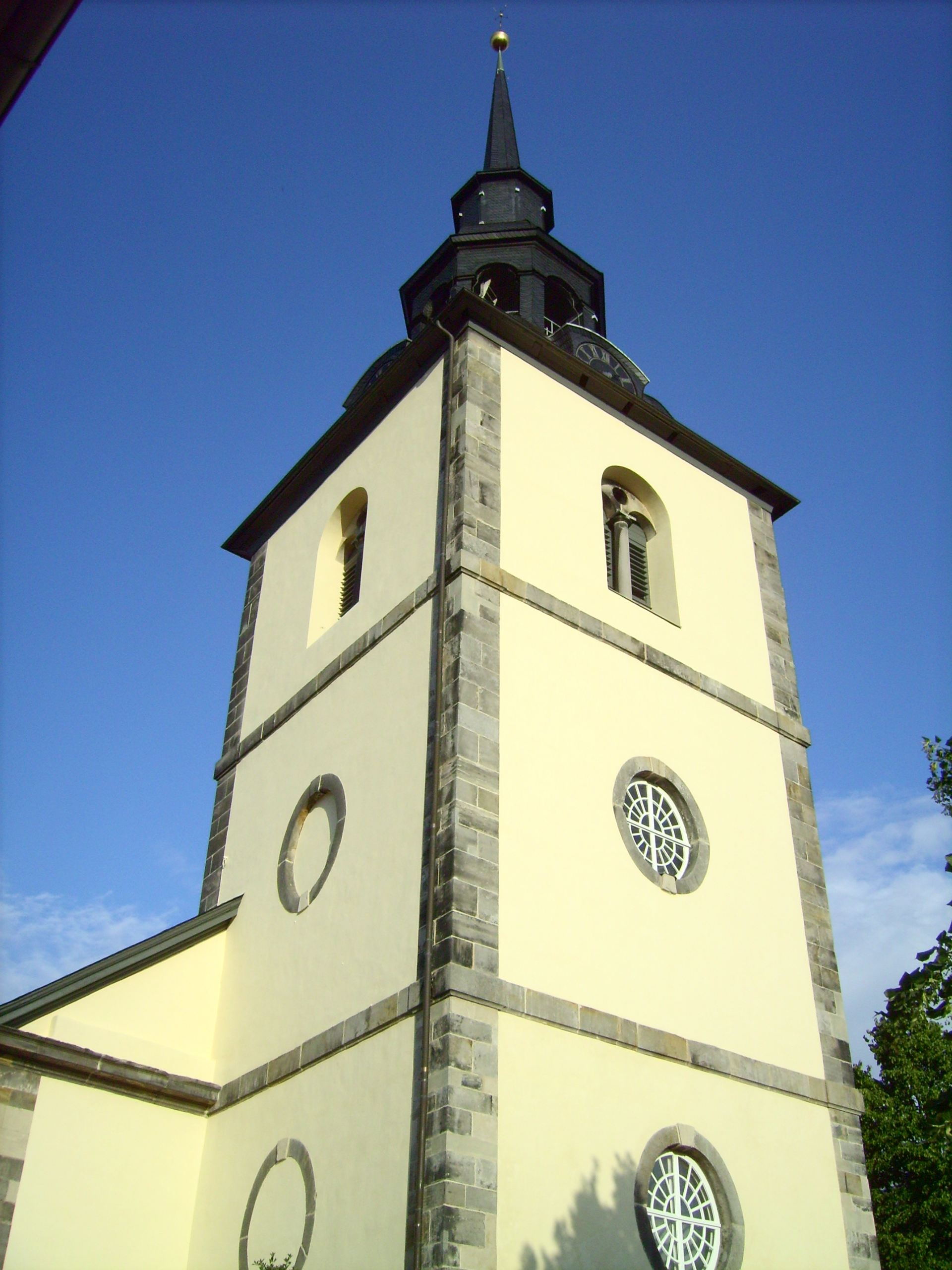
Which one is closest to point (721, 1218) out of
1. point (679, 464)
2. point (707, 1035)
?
point (707, 1035)

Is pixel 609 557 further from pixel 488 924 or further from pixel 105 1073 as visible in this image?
pixel 105 1073

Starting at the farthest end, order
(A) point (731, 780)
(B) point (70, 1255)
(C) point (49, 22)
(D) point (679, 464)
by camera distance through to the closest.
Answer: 1. (D) point (679, 464)
2. (A) point (731, 780)
3. (B) point (70, 1255)
4. (C) point (49, 22)

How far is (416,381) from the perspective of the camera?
14633 mm

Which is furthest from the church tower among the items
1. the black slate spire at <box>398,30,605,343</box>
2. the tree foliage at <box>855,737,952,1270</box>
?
the tree foliage at <box>855,737,952,1270</box>

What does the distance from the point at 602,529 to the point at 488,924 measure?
206 inches

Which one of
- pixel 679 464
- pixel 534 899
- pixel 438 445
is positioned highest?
pixel 679 464

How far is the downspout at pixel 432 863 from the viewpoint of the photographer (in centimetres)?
878

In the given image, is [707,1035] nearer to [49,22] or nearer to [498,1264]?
[498,1264]

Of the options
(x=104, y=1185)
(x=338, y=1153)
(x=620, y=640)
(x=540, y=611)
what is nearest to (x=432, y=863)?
(x=338, y=1153)

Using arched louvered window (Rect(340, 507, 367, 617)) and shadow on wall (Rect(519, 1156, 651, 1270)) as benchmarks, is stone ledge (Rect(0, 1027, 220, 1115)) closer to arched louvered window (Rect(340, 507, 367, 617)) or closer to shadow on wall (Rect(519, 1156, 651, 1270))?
shadow on wall (Rect(519, 1156, 651, 1270))

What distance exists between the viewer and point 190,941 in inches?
509

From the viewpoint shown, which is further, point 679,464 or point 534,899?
point 679,464

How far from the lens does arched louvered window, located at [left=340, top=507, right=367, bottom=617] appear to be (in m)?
14.5

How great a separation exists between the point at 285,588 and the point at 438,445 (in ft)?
→ 10.6
